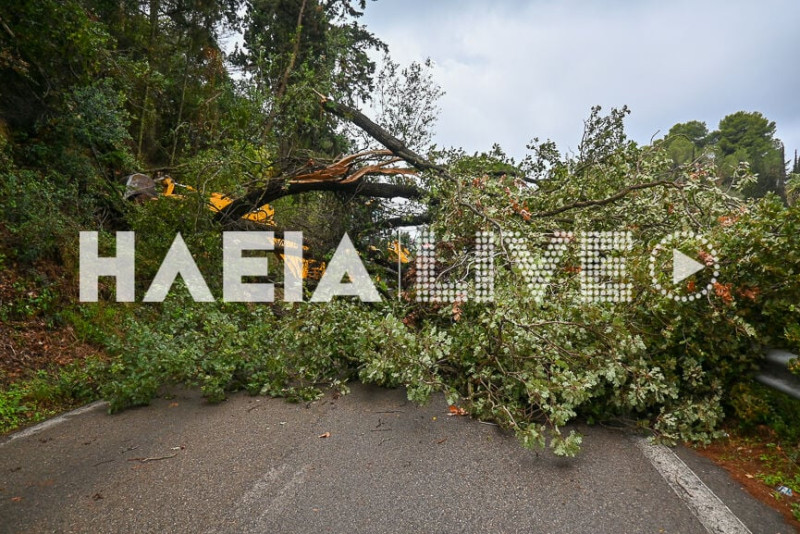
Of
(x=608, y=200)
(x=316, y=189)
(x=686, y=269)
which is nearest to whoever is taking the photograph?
(x=686, y=269)

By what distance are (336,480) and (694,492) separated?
180 cm

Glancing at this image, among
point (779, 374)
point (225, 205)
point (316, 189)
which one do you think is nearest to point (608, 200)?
point (779, 374)

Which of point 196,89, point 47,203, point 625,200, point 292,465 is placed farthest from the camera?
point 196,89

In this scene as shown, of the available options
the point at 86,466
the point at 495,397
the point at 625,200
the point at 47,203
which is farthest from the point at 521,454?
the point at 47,203

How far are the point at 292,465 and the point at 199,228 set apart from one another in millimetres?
4700

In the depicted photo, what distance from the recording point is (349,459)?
95.3 inches

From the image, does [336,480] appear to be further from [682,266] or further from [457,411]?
[682,266]

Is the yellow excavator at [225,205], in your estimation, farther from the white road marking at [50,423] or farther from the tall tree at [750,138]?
the tall tree at [750,138]

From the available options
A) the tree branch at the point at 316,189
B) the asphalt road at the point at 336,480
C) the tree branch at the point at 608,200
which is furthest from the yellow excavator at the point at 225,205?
the asphalt road at the point at 336,480

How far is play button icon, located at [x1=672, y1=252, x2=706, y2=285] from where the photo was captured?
270 cm

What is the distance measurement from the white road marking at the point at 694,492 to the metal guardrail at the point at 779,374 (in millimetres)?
679

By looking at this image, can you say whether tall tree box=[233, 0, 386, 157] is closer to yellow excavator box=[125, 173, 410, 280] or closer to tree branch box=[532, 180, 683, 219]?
yellow excavator box=[125, 173, 410, 280]

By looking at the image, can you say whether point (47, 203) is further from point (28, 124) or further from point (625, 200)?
point (625, 200)

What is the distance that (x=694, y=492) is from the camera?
199 cm
